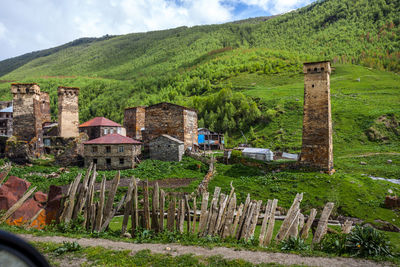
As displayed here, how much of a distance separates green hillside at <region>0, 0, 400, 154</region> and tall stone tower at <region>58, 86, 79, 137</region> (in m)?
28.7

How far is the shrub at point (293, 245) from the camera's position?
25.2ft

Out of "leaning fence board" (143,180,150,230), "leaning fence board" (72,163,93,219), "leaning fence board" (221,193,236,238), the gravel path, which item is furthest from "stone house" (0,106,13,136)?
"leaning fence board" (221,193,236,238)

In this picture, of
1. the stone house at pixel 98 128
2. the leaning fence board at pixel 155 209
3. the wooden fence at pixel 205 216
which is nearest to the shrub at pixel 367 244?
the wooden fence at pixel 205 216

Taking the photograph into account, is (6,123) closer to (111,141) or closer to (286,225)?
(111,141)

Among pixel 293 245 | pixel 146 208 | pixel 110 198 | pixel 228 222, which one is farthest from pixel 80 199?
pixel 293 245

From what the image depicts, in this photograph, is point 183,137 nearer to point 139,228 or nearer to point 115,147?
point 115,147

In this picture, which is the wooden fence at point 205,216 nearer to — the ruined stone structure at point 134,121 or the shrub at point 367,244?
the shrub at point 367,244

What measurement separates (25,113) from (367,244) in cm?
3361

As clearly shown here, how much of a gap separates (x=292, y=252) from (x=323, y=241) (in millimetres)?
1532

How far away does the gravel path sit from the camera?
6.72 meters

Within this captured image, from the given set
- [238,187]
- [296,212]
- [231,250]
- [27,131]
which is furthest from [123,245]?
[27,131]

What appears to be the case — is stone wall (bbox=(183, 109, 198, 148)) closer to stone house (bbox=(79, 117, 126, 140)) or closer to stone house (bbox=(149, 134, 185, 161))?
stone house (bbox=(149, 134, 185, 161))

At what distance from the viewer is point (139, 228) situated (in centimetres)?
915

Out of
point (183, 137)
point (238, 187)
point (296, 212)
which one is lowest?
point (238, 187)
